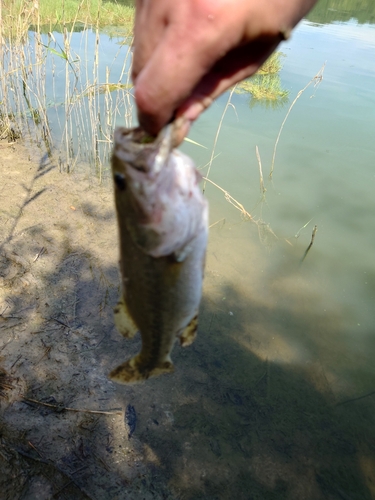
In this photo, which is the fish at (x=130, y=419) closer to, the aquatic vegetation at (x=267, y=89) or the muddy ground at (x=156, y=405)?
the muddy ground at (x=156, y=405)

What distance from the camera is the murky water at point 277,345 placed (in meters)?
3.21

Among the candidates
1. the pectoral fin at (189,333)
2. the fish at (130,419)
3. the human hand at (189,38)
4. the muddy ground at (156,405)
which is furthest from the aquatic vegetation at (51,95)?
the human hand at (189,38)

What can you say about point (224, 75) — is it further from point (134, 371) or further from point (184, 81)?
point (134, 371)

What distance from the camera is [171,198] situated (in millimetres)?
1530

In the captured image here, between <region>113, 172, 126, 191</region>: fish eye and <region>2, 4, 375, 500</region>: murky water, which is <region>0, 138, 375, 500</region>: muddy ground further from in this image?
<region>113, 172, 126, 191</region>: fish eye

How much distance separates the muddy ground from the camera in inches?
117

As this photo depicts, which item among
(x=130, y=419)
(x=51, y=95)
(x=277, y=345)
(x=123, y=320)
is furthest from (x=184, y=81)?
(x=51, y=95)

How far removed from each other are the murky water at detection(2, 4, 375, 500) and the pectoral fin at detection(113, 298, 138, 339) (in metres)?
1.61

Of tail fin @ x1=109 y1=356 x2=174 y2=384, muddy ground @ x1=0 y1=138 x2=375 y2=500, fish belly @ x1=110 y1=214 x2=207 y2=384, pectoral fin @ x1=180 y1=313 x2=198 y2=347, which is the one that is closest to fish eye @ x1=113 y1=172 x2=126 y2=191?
fish belly @ x1=110 y1=214 x2=207 y2=384

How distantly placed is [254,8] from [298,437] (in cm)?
355

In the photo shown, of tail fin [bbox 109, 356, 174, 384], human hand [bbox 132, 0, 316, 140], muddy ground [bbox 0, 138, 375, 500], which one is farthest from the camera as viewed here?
muddy ground [bbox 0, 138, 375, 500]

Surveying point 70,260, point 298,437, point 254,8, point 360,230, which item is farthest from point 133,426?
point 360,230

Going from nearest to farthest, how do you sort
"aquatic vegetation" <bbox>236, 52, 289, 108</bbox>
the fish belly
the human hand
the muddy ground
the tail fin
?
the human hand → the fish belly → the tail fin → the muddy ground → "aquatic vegetation" <bbox>236, 52, 289, 108</bbox>

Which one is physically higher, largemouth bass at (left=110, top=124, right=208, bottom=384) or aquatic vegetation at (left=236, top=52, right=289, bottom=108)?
largemouth bass at (left=110, top=124, right=208, bottom=384)
